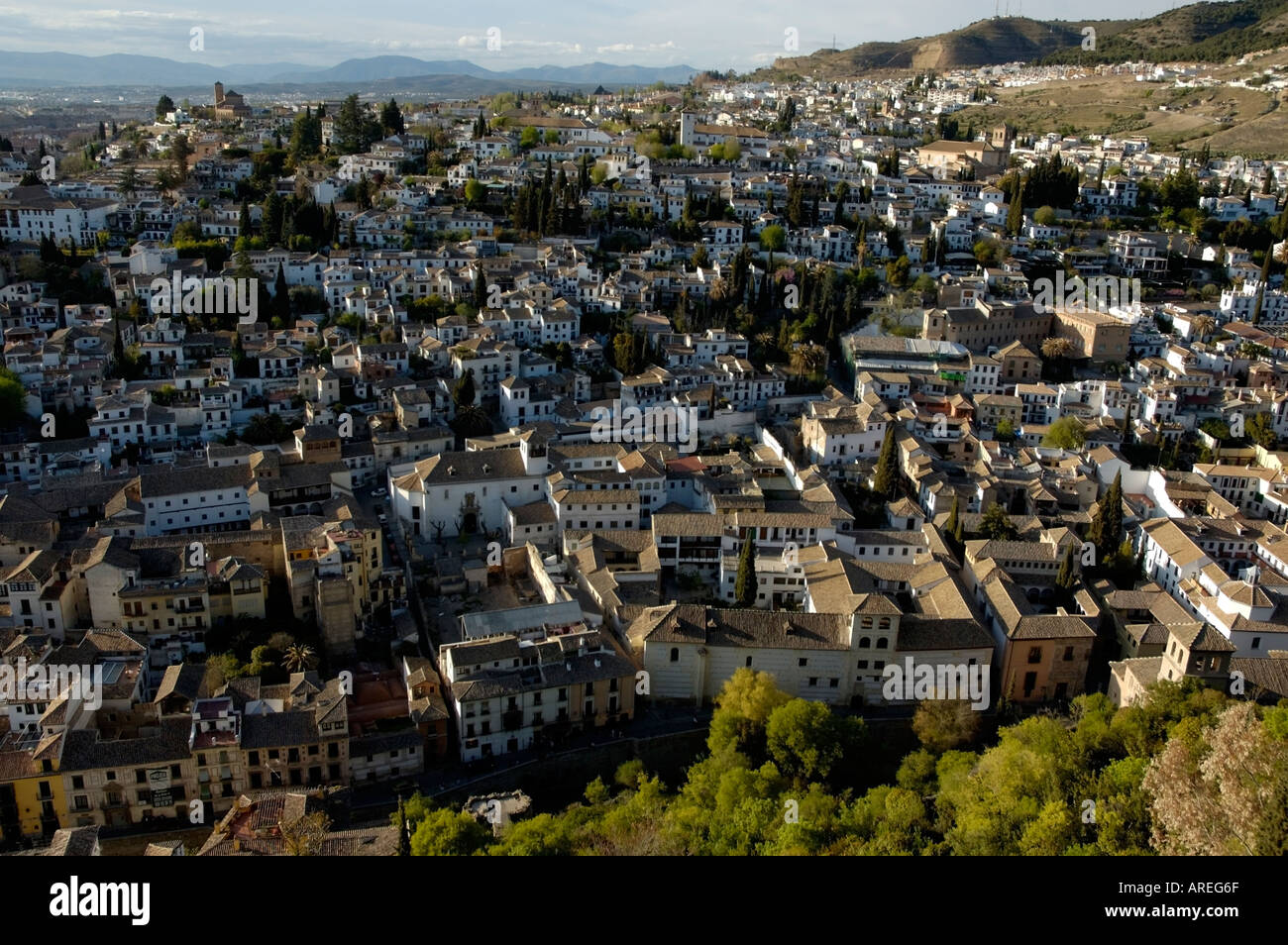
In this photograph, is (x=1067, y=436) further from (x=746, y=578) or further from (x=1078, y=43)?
(x=1078, y=43)

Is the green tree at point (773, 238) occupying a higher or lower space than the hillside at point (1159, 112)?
lower

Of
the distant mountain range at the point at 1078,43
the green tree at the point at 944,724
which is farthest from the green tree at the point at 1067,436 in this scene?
the distant mountain range at the point at 1078,43

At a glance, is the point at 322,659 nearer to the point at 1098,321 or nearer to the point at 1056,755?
the point at 1056,755

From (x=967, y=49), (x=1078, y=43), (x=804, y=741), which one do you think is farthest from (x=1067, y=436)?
(x=1078, y=43)

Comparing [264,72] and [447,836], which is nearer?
[447,836]

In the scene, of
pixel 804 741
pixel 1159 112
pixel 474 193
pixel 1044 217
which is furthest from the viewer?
pixel 1159 112

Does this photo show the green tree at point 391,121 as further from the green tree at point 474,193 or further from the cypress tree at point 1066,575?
the cypress tree at point 1066,575
